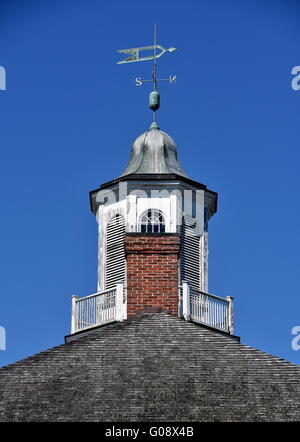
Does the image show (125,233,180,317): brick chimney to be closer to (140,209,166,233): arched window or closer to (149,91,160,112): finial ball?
(140,209,166,233): arched window

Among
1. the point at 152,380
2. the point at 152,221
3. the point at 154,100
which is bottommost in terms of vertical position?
the point at 152,380

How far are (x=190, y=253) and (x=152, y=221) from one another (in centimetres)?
145

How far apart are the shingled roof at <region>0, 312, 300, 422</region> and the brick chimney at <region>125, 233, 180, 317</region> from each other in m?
2.65

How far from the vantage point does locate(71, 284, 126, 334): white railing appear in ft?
119

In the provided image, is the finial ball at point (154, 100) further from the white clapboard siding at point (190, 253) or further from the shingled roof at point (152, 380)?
the shingled roof at point (152, 380)

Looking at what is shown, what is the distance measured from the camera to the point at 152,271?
36812 millimetres

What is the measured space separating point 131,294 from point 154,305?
70cm

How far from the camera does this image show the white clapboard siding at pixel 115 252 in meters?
38.2

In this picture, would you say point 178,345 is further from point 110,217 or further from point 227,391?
point 110,217

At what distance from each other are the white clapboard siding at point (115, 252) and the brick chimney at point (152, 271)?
1094mm

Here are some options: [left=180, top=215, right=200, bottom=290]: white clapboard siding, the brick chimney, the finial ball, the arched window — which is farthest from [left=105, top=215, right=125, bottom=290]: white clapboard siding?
the finial ball

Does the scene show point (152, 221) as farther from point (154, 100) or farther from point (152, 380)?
point (152, 380)

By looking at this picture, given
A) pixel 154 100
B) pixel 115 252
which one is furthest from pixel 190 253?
pixel 154 100

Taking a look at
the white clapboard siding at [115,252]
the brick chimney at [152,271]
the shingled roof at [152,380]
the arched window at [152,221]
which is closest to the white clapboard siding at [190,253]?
the arched window at [152,221]
